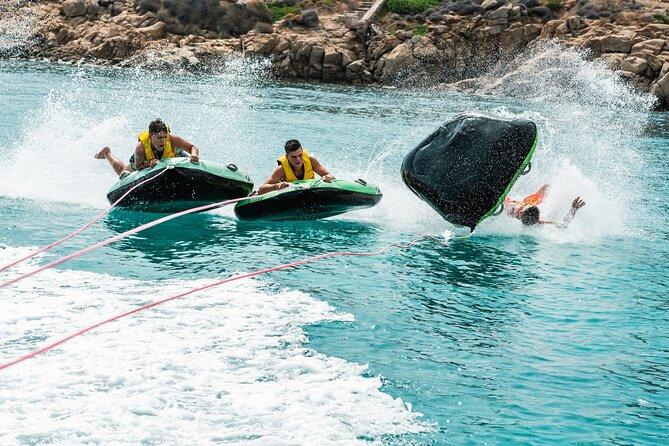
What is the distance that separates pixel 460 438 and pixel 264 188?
6.01 m

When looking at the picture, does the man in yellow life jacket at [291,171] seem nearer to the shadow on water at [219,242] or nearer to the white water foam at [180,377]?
the shadow on water at [219,242]

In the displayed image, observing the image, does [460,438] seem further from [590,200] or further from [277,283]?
[590,200]

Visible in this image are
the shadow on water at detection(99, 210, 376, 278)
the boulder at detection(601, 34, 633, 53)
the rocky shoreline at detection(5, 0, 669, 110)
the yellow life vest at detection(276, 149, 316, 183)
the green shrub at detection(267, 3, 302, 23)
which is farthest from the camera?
the green shrub at detection(267, 3, 302, 23)

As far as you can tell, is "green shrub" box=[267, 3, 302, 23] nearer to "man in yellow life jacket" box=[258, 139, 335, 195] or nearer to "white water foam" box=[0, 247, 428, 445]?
"man in yellow life jacket" box=[258, 139, 335, 195]

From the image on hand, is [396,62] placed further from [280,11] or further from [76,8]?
[76,8]

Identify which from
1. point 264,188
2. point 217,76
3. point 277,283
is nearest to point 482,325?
point 277,283

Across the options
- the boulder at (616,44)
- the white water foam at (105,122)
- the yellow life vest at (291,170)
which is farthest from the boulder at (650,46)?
the yellow life vest at (291,170)

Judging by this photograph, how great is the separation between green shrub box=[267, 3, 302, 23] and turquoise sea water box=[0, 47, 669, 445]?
27.5 metres

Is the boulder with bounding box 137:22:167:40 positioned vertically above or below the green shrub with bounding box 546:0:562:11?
below

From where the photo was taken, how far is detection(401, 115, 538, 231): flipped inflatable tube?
1016 centimetres

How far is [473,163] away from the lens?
10195 millimetres

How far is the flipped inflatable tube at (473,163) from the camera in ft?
33.3

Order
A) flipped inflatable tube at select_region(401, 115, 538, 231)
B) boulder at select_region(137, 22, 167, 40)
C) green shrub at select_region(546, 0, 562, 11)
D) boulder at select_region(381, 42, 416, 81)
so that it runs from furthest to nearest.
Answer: boulder at select_region(137, 22, 167, 40) → green shrub at select_region(546, 0, 562, 11) → boulder at select_region(381, 42, 416, 81) → flipped inflatable tube at select_region(401, 115, 538, 231)

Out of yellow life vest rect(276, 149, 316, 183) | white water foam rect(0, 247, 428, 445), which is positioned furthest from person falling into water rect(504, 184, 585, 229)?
white water foam rect(0, 247, 428, 445)
